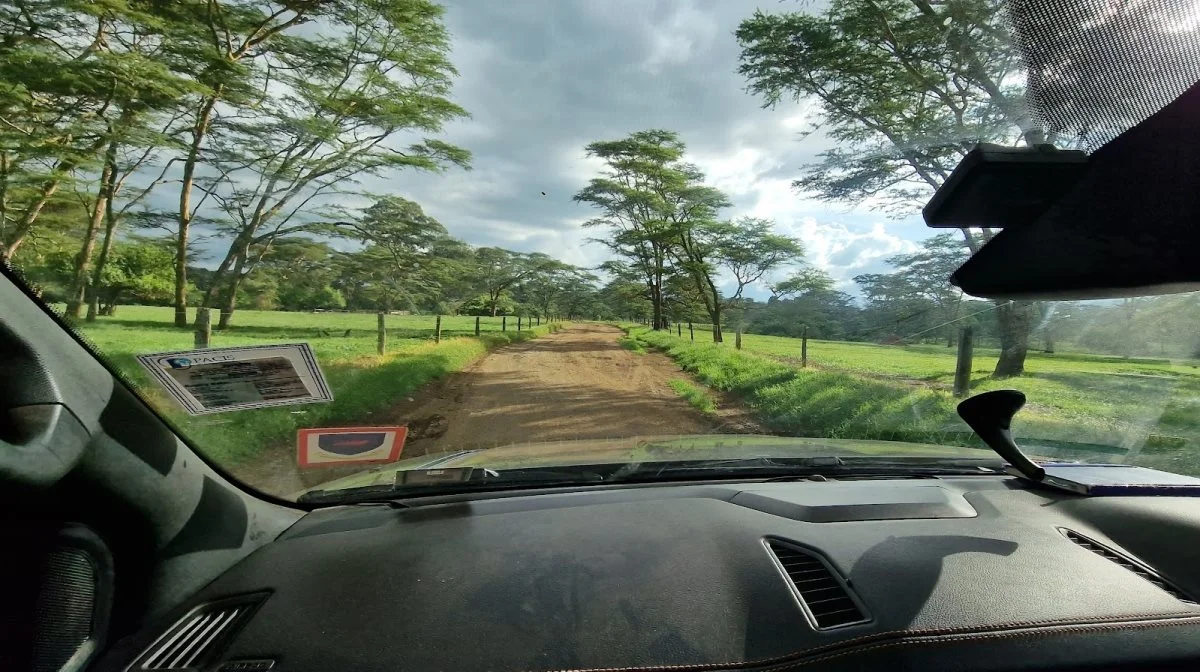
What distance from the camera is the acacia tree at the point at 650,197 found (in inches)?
183

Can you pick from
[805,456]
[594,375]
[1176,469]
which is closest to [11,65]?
[805,456]

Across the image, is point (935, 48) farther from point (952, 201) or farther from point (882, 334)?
point (952, 201)

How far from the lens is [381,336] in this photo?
4664 millimetres

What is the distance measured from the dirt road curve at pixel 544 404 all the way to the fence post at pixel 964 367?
8.57ft

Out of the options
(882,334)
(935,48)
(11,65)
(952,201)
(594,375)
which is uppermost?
(935,48)

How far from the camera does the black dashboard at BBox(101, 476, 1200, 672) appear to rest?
53.9 inches

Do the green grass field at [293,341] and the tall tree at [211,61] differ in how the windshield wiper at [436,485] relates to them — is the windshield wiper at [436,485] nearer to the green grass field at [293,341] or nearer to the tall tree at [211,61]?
the green grass field at [293,341]

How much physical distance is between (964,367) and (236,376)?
3.91 metres

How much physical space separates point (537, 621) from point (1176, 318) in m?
2.45

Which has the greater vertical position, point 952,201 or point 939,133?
point 939,133

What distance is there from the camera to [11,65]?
2021 mm

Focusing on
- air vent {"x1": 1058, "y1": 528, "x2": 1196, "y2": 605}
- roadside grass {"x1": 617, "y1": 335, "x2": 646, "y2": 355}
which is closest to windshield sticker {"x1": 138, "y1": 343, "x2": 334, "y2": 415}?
air vent {"x1": 1058, "y1": 528, "x2": 1196, "y2": 605}

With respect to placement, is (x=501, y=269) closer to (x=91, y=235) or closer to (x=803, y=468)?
(x=91, y=235)

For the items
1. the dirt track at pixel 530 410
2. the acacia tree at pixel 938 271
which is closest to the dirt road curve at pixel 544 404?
the dirt track at pixel 530 410
